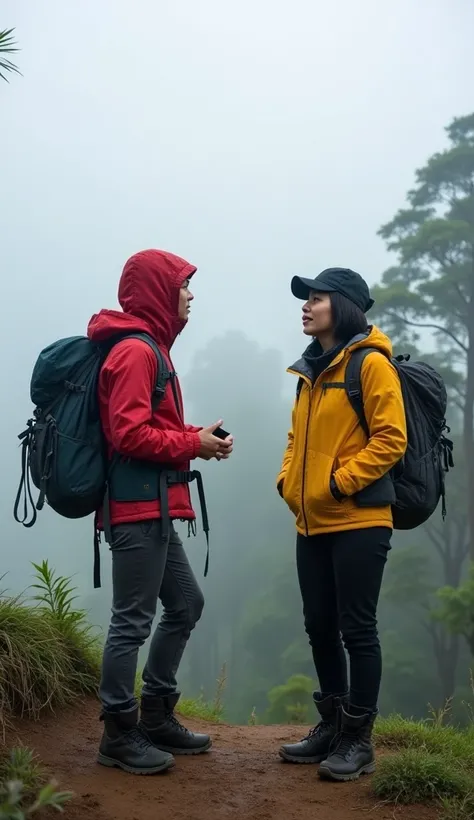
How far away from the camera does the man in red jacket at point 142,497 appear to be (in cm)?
306

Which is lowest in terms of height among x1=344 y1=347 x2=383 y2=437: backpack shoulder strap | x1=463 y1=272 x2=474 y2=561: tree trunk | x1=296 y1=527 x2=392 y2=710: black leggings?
x1=296 y1=527 x2=392 y2=710: black leggings

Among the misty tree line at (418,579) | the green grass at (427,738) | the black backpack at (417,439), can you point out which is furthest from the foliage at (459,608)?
the black backpack at (417,439)

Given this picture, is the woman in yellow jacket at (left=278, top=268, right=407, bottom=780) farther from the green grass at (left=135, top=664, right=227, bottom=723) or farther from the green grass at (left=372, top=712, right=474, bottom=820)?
the green grass at (left=135, top=664, right=227, bottom=723)

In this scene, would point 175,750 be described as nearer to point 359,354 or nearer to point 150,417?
point 150,417

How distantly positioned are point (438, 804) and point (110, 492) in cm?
170

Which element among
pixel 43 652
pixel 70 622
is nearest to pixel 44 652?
pixel 43 652

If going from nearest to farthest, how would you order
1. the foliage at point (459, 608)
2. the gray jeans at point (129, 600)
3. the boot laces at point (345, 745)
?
the gray jeans at point (129, 600) → the boot laces at point (345, 745) → the foliage at point (459, 608)

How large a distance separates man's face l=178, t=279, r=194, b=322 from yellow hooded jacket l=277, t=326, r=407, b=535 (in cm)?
53

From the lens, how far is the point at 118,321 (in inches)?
128

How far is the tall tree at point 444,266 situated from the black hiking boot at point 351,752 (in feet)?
69.0

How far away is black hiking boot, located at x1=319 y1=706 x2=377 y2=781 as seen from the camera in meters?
3.16

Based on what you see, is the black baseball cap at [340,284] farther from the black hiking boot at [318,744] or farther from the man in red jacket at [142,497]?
the black hiking boot at [318,744]

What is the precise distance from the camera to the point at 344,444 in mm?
3238

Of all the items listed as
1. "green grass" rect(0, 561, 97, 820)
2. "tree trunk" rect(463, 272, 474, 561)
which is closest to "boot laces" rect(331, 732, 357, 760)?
"green grass" rect(0, 561, 97, 820)
